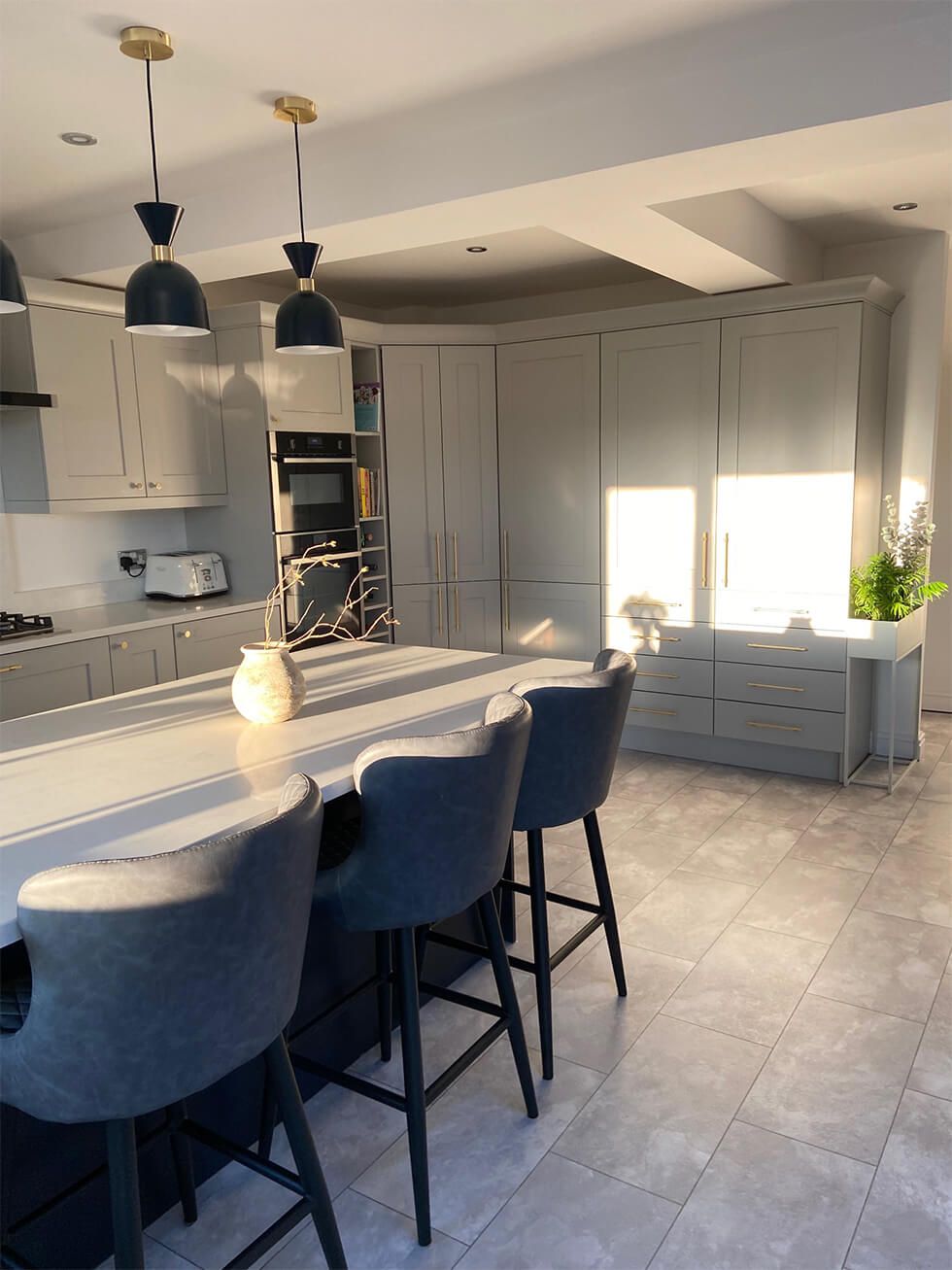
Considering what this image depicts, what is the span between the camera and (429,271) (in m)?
4.89

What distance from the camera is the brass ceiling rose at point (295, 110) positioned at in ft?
8.64

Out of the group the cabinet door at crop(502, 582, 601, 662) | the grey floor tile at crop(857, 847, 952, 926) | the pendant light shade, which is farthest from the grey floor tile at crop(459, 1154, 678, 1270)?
the cabinet door at crop(502, 582, 601, 662)

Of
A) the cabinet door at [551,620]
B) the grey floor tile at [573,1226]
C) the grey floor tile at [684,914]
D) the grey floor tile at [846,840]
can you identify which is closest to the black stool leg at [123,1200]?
the grey floor tile at [573,1226]

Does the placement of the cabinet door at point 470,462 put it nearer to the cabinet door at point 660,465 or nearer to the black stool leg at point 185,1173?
the cabinet door at point 660,465

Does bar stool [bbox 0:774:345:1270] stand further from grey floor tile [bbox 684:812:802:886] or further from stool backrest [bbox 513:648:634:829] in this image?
grey floor tile [bbox 684:812:802:886]

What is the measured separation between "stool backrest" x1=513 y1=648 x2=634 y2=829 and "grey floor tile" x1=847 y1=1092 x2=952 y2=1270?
103cm

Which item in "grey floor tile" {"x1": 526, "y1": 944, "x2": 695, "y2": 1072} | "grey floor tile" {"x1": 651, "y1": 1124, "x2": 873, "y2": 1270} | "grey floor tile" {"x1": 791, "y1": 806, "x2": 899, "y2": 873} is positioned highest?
"grey floor tile" {"x1": 791, "y1": 806, "x2": 899, "y2": 873}

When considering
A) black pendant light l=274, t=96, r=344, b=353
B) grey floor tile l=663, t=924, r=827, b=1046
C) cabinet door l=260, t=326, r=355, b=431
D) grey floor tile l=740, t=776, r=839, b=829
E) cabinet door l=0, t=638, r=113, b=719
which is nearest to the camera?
grey floor tile l=663, t=924, r=827, b=1046

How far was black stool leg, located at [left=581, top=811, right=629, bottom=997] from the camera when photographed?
8.70 ft

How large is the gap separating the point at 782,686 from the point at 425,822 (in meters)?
3.17

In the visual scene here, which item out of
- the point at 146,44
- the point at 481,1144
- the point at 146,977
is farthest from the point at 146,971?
the point at 146,44

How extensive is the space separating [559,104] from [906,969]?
2.77 meters

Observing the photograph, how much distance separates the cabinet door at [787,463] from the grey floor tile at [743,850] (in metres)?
1.05

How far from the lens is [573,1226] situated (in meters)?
1.92
